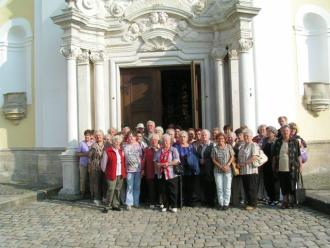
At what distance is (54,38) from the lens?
34.9ft

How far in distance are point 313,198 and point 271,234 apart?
1.84 metres

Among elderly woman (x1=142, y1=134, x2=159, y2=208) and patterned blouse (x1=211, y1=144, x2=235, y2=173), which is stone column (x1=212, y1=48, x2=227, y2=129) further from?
elderly woman (x1=142, y1=134, x2=159, y2=208)

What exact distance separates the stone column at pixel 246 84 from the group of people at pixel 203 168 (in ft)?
4.50

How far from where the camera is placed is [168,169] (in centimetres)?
743

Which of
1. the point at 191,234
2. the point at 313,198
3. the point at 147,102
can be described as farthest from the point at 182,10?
the point at 191,234

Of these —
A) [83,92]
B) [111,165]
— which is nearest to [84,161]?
[111,165]

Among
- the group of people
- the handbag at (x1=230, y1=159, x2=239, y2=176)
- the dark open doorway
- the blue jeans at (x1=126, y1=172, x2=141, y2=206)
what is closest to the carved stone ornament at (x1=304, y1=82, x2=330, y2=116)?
the dark open doorway

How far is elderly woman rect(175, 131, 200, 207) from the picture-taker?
7.58 meters

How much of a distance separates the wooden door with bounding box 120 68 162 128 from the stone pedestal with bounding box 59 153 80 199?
1886mm

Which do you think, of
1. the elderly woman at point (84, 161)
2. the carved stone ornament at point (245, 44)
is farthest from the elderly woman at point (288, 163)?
the elderly woman at point (84, 161)

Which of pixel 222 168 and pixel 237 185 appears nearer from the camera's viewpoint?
pixel 222 168

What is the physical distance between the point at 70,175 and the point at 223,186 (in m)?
3.50

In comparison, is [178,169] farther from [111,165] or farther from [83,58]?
[83,58]

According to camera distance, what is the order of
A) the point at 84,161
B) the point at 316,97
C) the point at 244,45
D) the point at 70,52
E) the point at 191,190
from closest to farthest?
the point at 191,190
the point at 84,161
the point at 244,45
the point at 70,52
the point at 316,97
